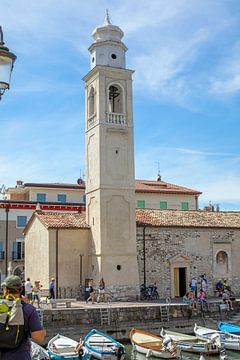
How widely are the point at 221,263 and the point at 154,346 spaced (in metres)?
14.9

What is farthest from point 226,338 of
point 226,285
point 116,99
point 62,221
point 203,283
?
point 116,99

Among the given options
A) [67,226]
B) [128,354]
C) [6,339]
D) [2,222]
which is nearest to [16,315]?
[6,339]

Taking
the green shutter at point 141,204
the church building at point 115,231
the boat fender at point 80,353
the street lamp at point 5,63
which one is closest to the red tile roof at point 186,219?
the church building at point 115,231

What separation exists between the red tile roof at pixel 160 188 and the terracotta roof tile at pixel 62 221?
62.3 ft

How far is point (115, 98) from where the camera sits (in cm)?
3469

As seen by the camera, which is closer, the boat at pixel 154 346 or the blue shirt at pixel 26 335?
the blue shirt at pixel 26 335

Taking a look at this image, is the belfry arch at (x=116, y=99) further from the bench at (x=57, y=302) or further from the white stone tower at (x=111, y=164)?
the bench at (x=57, y=302)

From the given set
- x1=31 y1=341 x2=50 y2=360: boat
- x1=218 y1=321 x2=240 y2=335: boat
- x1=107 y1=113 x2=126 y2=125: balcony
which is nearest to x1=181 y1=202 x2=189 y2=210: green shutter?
x1=107 y1=113 x2=126 y2=125: balcony

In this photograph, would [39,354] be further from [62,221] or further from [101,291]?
[62,221]

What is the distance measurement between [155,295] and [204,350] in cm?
1007

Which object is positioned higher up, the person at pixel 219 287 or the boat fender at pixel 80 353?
the person at pixel 219 287

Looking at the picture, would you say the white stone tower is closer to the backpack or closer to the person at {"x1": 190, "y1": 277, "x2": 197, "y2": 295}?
the person at {"x1": 190, "y1": 277, "x2": 197, "y2": 295}

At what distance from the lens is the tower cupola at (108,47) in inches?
1332

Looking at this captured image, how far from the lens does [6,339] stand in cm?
437
